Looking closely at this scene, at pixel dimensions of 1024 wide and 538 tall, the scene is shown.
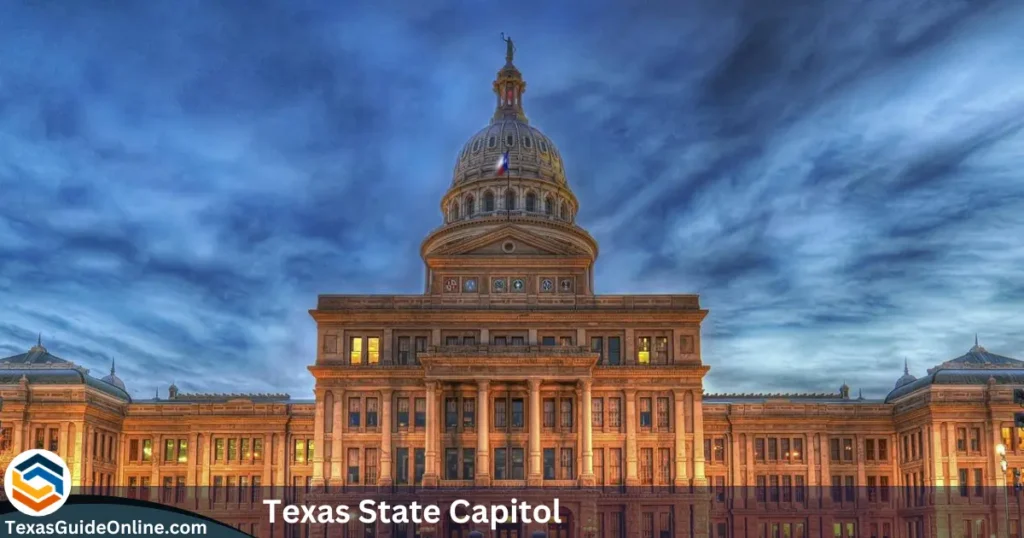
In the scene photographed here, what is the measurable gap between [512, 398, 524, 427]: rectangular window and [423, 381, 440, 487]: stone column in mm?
7068

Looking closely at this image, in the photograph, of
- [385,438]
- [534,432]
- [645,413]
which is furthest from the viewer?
[645,413]

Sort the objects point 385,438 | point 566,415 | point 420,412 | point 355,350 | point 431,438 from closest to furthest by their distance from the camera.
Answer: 1. point 431,438
2. point 385,438
3. point 566,415
4. point 420,412
5. point 355,350

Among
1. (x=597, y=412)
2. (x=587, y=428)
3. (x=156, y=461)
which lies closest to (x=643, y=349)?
(x=597, y=412)

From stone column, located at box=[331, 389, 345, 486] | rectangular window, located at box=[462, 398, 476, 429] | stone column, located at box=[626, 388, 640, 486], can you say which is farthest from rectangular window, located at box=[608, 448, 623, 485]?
stone column, located at box=[331, 389, 345, 486]

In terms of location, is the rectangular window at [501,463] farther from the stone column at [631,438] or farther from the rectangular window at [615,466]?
the stone column at [631,438]

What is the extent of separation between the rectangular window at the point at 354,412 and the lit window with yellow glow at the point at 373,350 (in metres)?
3.99

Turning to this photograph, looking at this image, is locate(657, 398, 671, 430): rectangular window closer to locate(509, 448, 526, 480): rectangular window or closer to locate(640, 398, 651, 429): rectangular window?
locate(640, 398, 651, 429): rectangular window

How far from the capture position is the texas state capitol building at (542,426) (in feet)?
305

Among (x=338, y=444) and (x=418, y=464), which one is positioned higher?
(x=338, y=444)

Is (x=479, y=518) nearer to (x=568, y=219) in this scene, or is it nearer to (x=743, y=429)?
(x=743, y=429)

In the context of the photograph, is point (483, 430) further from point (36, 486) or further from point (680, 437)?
point (36, 486)

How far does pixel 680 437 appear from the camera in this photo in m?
94.8

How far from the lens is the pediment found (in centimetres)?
10056

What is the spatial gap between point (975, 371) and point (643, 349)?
40.4m
